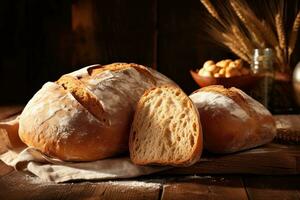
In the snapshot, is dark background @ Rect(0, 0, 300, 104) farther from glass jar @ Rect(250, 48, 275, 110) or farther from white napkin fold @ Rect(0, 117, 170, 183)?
white napkin fold @ Rect(0, 117, 170, 183)

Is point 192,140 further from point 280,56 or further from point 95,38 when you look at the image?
point 95,38

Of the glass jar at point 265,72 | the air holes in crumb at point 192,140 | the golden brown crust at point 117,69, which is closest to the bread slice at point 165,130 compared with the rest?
the air holes in crumb at point 192,140

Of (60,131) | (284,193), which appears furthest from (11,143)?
(284,193)

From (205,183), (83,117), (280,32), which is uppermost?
(280,32)

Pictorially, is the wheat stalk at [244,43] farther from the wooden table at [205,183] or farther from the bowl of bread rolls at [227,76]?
the wooden table at [205,183]

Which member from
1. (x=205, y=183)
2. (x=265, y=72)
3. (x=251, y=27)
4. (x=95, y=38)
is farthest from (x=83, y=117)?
(x=95, y=38)

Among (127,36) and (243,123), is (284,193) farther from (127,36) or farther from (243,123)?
(127,36)
